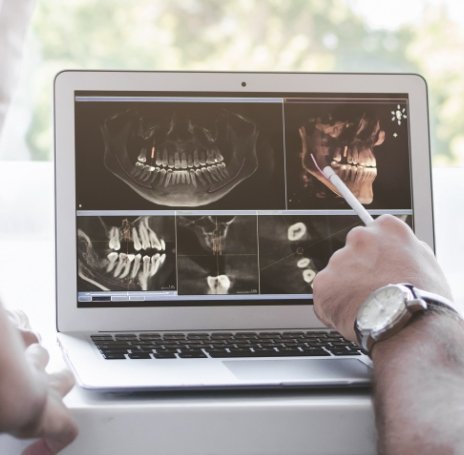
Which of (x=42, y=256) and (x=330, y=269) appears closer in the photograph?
(x=330, y=269)

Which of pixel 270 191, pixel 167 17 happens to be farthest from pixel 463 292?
pixel 167 17

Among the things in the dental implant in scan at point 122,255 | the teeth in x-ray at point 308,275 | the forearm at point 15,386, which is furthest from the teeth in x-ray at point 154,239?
the forearm at point 15,386

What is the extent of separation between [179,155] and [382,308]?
431 millimetres

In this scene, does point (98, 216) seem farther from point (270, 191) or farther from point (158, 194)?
point (270, 191)

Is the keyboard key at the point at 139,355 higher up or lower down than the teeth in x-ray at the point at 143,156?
lower down

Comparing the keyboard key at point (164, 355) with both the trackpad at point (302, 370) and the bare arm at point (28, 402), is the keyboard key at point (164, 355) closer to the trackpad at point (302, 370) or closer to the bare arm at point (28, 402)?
the trackpad at point (302, 370)

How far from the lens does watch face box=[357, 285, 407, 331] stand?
0.64 meters

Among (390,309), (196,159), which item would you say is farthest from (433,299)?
(196,159)

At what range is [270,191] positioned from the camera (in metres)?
0.99

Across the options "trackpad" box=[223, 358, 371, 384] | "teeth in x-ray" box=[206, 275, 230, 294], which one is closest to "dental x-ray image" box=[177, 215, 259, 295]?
"teeth in x-ray" box=[206, 275, 230, 294]

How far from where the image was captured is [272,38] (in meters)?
3.83

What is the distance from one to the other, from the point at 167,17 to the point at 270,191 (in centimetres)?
308

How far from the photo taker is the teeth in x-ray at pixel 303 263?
0.99m

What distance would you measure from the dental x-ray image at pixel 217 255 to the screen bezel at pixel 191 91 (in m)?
0.03
